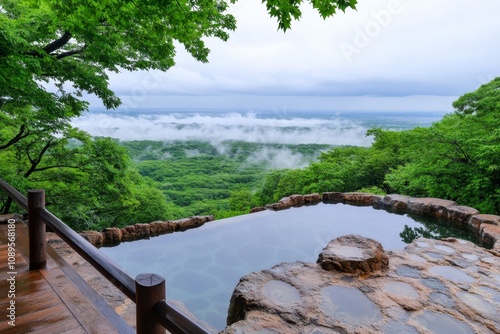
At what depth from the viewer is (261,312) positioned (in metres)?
2.94

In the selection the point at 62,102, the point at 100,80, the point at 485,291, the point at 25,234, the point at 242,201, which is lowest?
the point at 242,201

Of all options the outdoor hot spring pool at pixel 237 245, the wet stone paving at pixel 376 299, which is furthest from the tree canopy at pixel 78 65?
the outdoor hot spring pool at pixel 237 245

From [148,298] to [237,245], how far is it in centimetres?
452

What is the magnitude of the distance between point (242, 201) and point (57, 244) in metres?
14.1

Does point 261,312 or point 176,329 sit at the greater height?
point 176,329

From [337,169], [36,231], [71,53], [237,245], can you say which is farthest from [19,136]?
[337,169]

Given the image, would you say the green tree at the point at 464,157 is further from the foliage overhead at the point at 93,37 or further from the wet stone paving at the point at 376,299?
the foliage overhead at the point at 93,37

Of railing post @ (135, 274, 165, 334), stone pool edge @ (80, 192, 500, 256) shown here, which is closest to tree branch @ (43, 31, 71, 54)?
stone pool edge @ (80, 192, 500, 256)

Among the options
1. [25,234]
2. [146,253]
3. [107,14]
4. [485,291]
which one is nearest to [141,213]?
[146,253]

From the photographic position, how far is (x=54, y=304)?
243cm

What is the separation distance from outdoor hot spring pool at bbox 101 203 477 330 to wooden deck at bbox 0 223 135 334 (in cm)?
153

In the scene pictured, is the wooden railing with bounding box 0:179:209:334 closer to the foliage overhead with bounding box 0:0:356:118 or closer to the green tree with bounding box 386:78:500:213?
the foliage overhead with bounding box 0:0:356:118

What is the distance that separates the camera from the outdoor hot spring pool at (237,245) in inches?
169

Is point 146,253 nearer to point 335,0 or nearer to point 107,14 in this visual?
point 107,14
